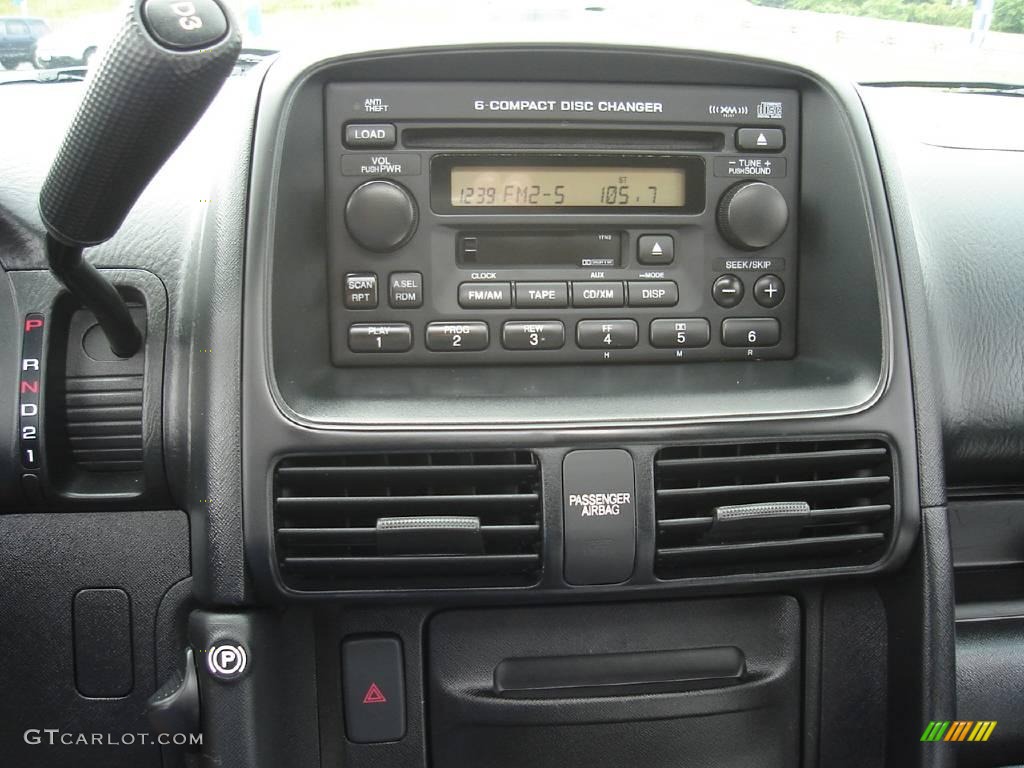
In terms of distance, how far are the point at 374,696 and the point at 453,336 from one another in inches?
22.1

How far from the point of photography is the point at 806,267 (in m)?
1.52

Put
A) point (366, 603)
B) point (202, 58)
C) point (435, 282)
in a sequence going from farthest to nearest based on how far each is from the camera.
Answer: point (435, 282)
point (366, 603)
point (202, 58)

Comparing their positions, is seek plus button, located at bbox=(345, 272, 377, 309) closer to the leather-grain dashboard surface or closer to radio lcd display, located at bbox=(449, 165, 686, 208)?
radio lcd display, located at bbox=(449, 165, 686, 208)

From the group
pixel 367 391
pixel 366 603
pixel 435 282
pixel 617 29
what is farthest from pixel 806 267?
pixel 366 603

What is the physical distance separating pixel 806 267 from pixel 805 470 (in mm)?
359

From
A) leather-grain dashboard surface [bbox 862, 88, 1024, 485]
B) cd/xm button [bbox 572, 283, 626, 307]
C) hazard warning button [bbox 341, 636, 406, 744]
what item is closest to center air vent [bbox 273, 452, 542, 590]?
hazard warning button [bbox 341, 636, 406, 744]

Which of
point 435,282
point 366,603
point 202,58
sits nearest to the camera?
point 202,58

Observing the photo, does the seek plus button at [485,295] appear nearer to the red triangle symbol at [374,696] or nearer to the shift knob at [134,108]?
the shift knob at [134,108]

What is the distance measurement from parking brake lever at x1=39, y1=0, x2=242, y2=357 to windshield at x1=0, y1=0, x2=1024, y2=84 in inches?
2.1

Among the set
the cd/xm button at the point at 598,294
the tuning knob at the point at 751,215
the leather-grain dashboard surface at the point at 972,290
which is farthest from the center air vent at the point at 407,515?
the leather-grain dashboard surface at the point at 972,290

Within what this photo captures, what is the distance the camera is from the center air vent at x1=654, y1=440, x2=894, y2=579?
Result: 4.28 feet

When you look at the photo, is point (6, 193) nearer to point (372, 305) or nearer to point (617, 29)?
point (372, 305)

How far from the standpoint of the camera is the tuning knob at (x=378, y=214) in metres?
1.40

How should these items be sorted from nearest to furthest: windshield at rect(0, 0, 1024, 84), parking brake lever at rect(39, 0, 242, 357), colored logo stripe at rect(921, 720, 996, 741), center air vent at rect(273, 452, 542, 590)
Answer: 1. parking brake lever at rect(39, 0, 242, 357)
2. center air vent at rect(273, 452, 542, 590)
3. windshield at rect(0, 0, 1024, 84)
4. colored logo stripe at rect(921, 720, 996, 741)
